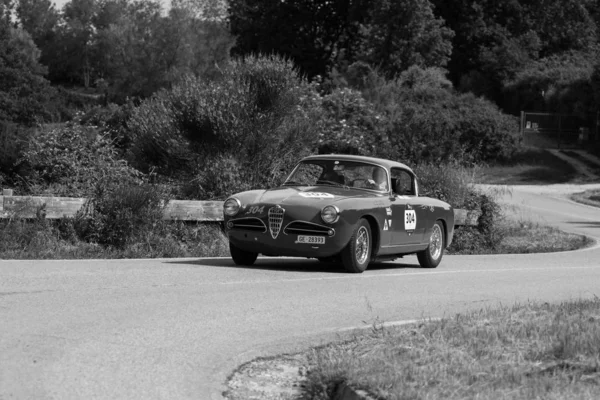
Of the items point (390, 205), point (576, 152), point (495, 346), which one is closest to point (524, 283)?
point (390, 205)

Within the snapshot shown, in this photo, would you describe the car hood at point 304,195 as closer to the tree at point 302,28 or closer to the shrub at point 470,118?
the shrub at point 470,118

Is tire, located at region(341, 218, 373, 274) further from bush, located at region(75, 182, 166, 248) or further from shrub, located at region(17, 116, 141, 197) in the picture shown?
shrub, located at region(17, 116, 141, 197)

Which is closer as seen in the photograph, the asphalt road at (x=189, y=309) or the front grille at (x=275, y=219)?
the asphalt road at (x=189, y=309)

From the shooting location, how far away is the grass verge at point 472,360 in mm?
6566

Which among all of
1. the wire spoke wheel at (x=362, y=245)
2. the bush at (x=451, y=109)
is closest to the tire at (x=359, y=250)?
the wire spoke wheel at (x=362, y=245)

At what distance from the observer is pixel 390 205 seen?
15.1 m

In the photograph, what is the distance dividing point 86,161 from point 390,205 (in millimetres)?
6966

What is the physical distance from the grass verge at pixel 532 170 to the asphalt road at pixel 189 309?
37.8 meters

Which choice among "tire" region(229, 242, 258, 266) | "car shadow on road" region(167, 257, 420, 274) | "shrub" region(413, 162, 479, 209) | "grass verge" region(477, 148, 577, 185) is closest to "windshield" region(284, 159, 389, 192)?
"car shadow on road" region(167, 257, 420, 274)

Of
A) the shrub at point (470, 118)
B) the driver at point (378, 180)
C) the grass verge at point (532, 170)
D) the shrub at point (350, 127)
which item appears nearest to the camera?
the driver at point (378, 180)

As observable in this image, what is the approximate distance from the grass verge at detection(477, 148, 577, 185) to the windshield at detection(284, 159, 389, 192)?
37612mm

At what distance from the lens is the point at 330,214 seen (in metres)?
13.8

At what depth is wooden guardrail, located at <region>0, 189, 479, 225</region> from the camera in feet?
51.1

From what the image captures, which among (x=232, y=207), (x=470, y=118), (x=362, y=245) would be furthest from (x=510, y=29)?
(x=232, y=207)
